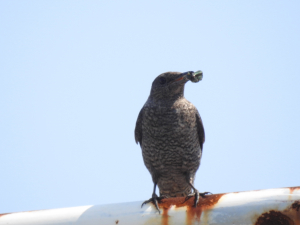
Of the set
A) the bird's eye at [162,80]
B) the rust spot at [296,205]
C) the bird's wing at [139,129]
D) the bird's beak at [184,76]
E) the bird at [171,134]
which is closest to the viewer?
the rust spot at [296,205]


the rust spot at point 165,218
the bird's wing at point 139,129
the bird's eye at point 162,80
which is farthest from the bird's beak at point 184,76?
the rust spot at point 165,218

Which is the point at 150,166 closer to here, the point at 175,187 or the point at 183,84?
the point at 175,187

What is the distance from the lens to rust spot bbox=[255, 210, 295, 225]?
8.45 ft

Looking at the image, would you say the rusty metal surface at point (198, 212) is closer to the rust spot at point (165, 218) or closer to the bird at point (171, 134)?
the rust spot at point (165, 218)

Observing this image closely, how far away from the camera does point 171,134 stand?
576cm

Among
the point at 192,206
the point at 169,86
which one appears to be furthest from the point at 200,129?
the point at 192,206

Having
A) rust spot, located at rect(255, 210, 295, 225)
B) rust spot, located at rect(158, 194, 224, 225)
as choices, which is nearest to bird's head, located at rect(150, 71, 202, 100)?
rust spot, located at rect(158, 194, 224, 225)

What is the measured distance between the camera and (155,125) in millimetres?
5855

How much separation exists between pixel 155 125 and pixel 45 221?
3.14 m

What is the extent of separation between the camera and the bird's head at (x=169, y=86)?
5.96 metres

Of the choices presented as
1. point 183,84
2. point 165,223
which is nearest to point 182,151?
point 183,84

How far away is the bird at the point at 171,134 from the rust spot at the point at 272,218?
298cm

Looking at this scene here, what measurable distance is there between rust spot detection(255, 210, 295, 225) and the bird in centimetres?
298

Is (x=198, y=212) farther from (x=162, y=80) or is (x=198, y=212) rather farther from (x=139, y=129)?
(x=139, y=129)
